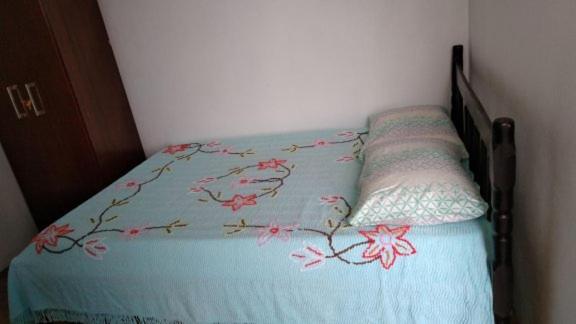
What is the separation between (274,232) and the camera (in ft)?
4.62

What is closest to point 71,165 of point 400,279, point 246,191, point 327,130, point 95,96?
point 95,96

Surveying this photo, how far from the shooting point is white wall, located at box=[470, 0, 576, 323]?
92 cm

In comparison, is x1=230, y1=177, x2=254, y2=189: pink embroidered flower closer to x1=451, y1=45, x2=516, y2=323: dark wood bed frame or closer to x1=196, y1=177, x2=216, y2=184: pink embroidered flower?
x1=196, y1=177, x2=216, y2=184: pink embroidered flower

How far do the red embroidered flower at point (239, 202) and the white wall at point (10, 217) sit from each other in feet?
5.76

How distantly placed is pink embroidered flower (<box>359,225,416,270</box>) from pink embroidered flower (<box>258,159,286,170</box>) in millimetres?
844

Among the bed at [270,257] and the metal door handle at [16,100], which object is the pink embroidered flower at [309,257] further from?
the metal door handle at [16,100]

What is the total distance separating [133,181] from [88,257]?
26.1 inches

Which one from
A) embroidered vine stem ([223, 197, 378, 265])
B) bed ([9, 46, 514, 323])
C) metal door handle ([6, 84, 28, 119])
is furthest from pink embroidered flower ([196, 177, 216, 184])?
metal door handle ([6, 84, 28, 119])

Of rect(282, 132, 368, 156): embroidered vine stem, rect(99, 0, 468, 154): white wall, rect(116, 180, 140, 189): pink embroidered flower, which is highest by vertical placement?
rect(99, 0, 468, 154): white wall

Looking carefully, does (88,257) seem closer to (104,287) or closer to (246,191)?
(104,287)

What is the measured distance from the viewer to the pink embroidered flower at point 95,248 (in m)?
1.54

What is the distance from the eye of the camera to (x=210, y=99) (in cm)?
253

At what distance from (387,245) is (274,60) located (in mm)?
1437

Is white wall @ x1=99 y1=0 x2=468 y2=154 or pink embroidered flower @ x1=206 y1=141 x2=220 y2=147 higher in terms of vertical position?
white wall @ x1=99 y1=0 x2=468 y2=154
